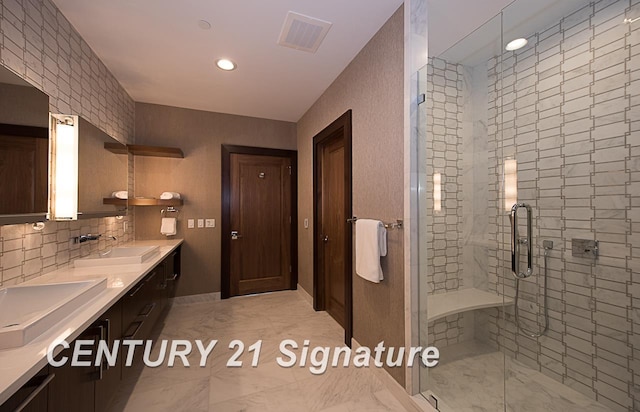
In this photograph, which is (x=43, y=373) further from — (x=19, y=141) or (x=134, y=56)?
(x=134, y=56)

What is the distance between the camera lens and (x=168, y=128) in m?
3.37

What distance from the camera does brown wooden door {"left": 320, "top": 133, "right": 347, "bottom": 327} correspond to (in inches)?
109

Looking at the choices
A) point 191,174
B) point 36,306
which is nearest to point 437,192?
point 36,306

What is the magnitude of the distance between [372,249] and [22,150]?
6.99 ft

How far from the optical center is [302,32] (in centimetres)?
198

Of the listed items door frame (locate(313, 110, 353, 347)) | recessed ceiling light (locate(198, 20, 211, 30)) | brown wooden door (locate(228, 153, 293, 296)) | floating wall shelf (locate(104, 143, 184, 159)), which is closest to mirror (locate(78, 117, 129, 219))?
floating wall shelf (locate(104, 143, 184, 159))

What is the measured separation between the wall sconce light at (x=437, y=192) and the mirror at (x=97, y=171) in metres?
2.57

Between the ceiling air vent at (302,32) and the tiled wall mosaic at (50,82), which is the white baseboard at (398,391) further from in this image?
the ceiling air vent at (302,32)

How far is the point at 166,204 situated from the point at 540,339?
378 centimetres

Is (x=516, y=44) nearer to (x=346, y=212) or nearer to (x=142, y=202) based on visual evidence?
(x=346, y=212)

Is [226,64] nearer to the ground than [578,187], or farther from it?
farther from it

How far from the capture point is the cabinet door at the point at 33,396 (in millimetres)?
715

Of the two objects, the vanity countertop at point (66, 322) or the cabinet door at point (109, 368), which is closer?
the vanity countertop at point (66, 322)

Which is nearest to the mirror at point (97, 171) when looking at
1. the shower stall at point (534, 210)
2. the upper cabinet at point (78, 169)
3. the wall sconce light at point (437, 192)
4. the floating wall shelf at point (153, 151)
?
the upper cabinet at point (78, 169)
